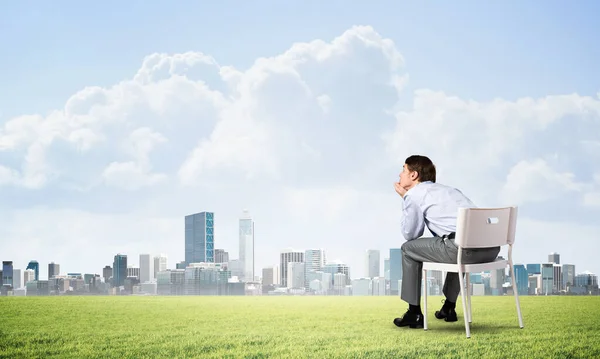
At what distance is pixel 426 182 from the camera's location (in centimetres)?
566

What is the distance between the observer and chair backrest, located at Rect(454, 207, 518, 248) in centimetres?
513

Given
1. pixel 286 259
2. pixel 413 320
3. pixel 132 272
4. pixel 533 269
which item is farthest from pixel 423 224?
pixel 286 259

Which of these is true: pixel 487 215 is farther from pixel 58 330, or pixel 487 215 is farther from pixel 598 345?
pixel 58 330

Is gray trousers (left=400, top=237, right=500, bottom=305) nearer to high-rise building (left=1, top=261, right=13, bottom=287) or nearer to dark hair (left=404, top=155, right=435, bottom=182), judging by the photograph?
dark hair (left=404, top=155, right=435, bottom=182)

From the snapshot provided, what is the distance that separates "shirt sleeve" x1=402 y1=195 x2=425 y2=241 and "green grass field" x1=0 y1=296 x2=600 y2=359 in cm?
84

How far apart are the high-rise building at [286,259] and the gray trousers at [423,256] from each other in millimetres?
16856

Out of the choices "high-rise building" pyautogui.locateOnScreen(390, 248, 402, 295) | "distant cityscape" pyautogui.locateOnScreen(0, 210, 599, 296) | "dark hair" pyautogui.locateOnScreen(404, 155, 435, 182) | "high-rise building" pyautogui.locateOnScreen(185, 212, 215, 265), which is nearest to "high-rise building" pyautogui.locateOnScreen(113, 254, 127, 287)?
"distant cityscape" pyautogui.locateOnScreen(0, 210, 599, 296)

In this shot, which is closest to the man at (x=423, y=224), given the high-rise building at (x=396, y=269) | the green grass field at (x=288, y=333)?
the high-rise building at (x=396, y=269)

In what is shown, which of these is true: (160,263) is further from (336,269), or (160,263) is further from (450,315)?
(450,315)

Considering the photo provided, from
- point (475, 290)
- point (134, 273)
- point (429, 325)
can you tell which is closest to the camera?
point (429, 325)

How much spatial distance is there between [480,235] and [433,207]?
18.4 inches

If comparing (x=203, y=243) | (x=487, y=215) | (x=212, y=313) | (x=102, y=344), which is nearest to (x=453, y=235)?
(x=487, y=215)

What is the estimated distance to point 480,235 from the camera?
525cm

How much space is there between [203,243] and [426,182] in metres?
30.7
